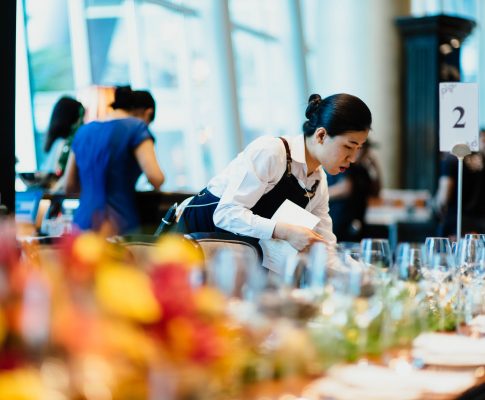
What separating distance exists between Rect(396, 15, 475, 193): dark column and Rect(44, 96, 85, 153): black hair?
7.63 metres

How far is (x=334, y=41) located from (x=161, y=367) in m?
11.9

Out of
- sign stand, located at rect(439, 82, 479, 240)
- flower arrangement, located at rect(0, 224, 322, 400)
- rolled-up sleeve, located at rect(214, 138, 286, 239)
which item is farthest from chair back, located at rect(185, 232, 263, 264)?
flower arrangement, located at rect(0, 224, 322, 400)

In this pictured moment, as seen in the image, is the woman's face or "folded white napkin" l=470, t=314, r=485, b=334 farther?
the woman's face

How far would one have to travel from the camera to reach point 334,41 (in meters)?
12.9

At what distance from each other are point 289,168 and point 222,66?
6.42 metres

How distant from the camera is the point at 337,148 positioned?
12.7 feet

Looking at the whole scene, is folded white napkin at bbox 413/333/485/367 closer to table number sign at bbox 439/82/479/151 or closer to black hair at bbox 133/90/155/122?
table number sign at bbox 439/82/479/151

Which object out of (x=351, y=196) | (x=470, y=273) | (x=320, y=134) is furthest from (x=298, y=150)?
(x=351, y=196)

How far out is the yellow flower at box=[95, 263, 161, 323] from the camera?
1.45 m

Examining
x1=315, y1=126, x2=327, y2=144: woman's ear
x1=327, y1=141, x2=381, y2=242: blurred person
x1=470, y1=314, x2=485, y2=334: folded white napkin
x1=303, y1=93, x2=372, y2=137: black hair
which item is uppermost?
x1=303, y1=93, x2=372, y2=137: black hair

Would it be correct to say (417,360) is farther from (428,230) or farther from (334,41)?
(334,41)

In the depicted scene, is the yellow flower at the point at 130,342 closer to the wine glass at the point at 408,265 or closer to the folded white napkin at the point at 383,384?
the folded white napkin at the point at 383,384

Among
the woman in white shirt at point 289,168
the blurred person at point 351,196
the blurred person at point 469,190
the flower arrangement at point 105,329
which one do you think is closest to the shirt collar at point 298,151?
the woman in white shirt at point 289,168

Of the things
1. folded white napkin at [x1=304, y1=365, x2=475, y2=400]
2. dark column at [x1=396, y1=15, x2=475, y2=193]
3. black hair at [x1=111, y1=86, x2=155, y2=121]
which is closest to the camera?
folded white napkin at [x1=304, y1=365, x2=475, y2=400]
